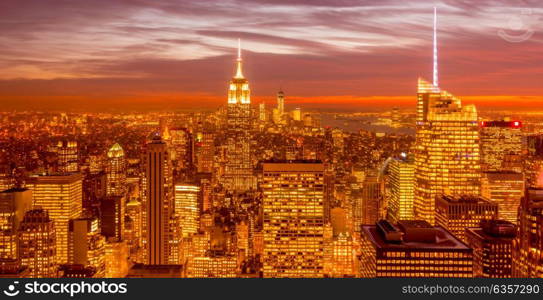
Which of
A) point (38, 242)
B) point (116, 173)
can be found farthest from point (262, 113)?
point (38, 242)

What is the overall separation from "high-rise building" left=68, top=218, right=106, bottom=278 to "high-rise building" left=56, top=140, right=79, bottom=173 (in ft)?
4.73

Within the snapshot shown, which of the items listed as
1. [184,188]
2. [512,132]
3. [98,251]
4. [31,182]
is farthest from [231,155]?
[512,132]

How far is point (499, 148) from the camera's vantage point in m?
15.4

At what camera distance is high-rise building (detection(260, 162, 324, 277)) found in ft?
45.8

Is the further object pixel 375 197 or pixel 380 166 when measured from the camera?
pixel 375 197

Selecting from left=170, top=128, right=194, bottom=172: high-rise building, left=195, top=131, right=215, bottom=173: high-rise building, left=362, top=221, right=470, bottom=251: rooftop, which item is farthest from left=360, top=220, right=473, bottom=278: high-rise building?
left=170, top=128, right=194, bottom=172: high-rise building

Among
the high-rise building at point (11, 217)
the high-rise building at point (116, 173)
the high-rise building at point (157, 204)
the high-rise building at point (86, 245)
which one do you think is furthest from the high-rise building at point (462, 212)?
the high-rise building at point (11, 217)

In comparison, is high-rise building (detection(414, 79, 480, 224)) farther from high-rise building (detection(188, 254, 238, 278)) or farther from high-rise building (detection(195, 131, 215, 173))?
high-rise building (detection(195, 131, 215, 173))

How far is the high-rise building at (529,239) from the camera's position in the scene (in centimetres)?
773

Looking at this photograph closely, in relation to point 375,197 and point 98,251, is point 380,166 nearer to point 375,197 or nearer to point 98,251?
point 375,197

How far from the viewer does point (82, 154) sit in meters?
10.7

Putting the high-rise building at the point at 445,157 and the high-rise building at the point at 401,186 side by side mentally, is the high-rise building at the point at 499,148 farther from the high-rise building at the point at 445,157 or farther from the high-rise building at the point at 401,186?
the high-rise building at the point at 401,186

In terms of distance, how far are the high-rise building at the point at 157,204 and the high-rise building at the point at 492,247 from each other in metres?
7.85

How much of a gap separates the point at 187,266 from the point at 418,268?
24.9 ft
